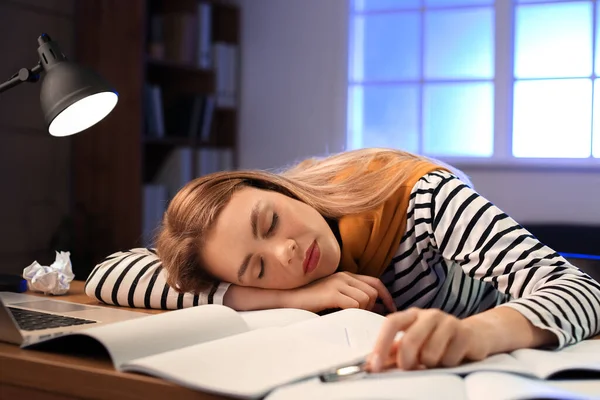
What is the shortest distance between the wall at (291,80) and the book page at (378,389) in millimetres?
3544

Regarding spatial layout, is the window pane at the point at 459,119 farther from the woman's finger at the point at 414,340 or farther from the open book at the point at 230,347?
the woman's finger at the point at 414,340

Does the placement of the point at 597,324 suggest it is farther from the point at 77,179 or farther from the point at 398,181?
the point at 77,179

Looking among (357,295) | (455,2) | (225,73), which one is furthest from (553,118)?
(357,295)

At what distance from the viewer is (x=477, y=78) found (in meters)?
3.87

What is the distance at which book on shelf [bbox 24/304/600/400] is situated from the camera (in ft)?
2.00

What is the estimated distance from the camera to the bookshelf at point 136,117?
350cm

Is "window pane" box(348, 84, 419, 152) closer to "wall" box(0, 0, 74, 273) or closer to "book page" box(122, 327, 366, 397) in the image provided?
"wall" box(0, 0, 74, 273)

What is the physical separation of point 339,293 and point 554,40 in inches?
122

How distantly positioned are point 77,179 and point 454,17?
2.13m

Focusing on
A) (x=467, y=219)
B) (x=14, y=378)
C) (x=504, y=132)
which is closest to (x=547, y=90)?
(x=504, y=132)

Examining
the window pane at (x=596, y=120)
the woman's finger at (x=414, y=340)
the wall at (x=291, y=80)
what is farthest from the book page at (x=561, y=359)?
the wall at (x=291, y=80)

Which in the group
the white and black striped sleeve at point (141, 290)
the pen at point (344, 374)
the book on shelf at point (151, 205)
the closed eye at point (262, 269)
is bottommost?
the book on shelf at point (151, 205)

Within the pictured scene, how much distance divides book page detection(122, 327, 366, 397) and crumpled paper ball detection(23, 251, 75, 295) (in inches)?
22.2

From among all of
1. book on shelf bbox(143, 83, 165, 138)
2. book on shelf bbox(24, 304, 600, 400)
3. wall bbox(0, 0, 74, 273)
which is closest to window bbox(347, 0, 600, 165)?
book on shelf bbox(143, 83, 165, 138)
